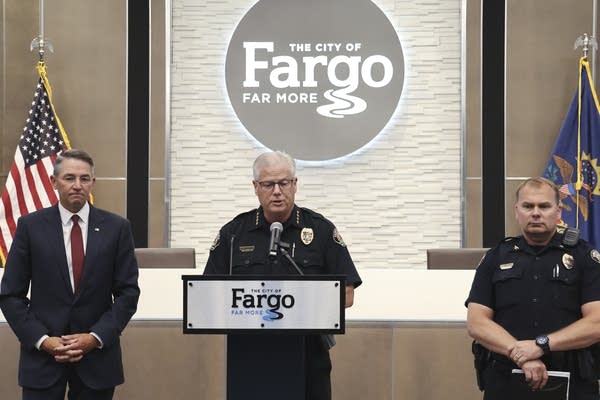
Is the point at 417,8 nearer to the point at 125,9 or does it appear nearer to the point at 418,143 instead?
the point at 418,143

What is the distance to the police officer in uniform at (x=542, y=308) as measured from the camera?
2.57 m

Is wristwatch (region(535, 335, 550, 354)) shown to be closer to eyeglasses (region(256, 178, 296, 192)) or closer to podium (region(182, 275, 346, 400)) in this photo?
podium (region(182, 275, 346, 400))

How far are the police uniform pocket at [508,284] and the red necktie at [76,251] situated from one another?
135 centimetres

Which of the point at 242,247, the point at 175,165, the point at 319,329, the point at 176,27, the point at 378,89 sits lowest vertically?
the point at 319,329

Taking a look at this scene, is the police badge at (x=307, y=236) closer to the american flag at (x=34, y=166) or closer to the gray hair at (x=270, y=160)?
the gray hair at (x=270, y=160)

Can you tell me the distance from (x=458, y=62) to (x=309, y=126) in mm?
1301

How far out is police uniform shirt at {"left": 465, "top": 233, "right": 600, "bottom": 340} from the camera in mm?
2629

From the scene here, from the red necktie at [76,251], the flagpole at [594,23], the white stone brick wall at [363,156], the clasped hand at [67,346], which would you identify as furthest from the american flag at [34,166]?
the flagpole at [594,23]

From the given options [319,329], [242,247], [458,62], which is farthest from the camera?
[458,62]

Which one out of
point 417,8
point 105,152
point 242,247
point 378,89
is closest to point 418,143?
point 378,89

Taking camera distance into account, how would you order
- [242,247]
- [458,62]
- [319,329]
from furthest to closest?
1. [458,62]
2. [242,247]
3. [319,329]

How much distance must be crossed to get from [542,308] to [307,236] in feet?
2.55

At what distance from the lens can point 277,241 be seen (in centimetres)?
249

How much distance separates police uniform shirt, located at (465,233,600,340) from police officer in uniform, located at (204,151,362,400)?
50cm
